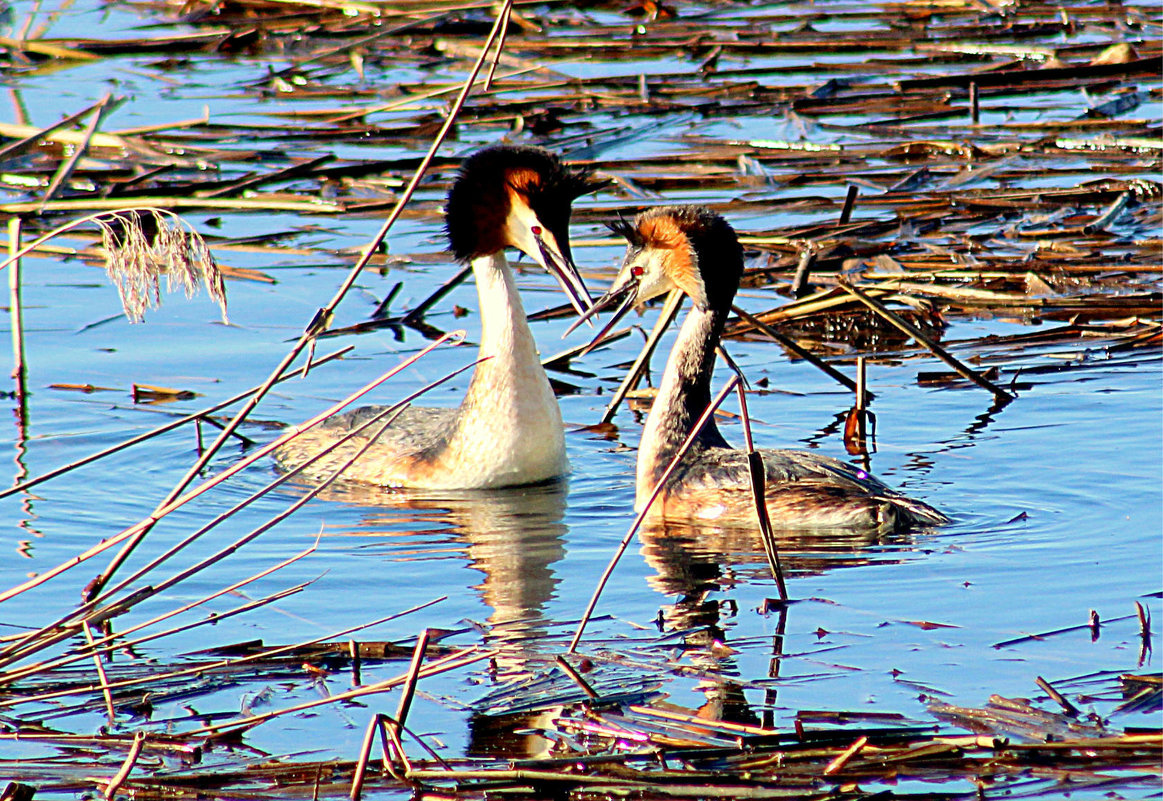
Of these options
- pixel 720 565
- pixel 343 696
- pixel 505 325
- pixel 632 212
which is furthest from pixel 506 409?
pixel 632 212

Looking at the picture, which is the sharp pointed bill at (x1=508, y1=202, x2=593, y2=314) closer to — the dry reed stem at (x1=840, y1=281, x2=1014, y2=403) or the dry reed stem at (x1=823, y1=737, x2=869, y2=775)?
the dry reed stem at (x1=840, y1=281, x2=1014, y2=403)

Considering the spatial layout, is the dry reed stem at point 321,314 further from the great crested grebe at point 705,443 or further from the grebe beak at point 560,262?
the grebe beak at point 560,262

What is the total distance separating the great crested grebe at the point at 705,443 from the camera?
22.2 ft

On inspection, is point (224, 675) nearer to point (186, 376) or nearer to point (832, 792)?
point (832, 792)

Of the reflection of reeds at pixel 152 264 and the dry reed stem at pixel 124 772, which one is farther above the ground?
the reflection of reeds at pixel 152 264

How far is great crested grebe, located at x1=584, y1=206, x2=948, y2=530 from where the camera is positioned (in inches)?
266

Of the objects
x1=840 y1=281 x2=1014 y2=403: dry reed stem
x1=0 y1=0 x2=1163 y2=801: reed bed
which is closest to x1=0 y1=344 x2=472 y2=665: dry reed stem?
x1=0 y1=0 x2=1163 y2=801: reed bed

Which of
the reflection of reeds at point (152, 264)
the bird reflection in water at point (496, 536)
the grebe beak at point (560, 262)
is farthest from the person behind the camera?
the grebe beak at point (560, 262)

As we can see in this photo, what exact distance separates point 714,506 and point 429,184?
6254 millimetres

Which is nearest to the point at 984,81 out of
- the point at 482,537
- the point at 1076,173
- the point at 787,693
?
the point at 1076,173

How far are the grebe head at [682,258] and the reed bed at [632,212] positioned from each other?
1.66 ft

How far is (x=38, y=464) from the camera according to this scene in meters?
7.94

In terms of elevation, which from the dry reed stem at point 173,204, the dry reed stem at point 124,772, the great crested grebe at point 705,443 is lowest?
the dry reed stem at point 124,772

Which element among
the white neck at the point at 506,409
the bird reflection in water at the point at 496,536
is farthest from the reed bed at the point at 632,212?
the white neck at the point at 506,409
